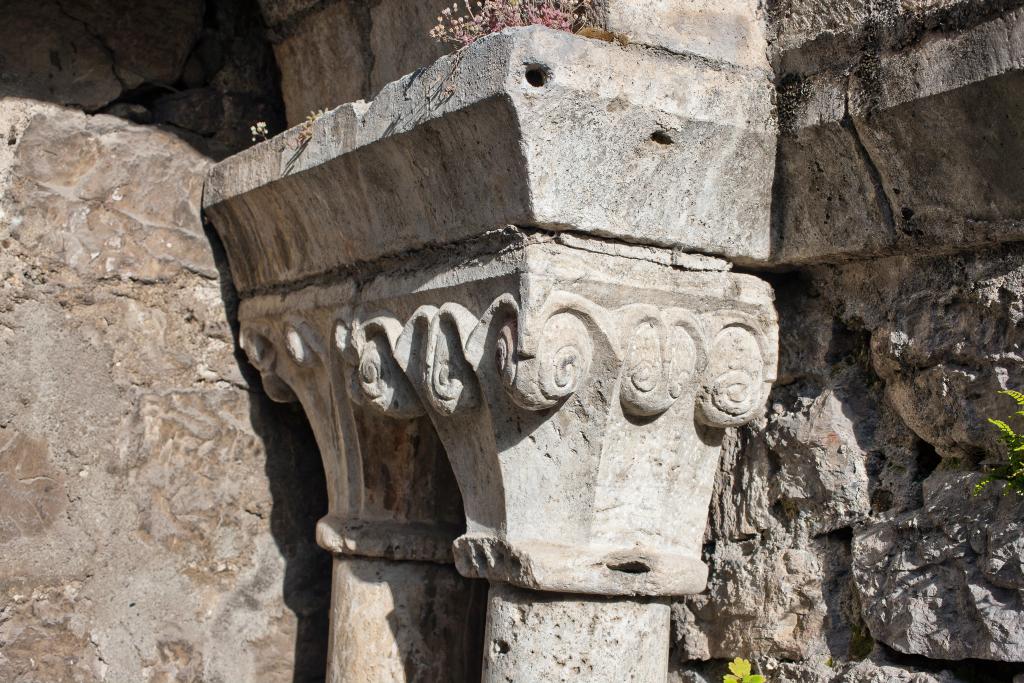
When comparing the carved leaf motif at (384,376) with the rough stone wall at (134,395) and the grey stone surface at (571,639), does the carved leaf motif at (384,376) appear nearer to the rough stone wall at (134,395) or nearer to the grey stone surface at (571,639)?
the grey stone surface at (571,639)

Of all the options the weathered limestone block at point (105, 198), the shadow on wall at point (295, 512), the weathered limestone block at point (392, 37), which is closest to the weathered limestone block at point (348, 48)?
the weathered limestone block at point (392, 37)

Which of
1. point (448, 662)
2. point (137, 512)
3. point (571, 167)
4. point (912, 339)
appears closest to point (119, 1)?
point (137, 512)

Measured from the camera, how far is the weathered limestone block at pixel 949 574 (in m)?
1.97

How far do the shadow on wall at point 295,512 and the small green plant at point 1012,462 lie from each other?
1710 millimetres

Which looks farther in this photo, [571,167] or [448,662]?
[448,662]

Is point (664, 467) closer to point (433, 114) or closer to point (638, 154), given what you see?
point (638, 154)

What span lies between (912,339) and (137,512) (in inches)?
70.2

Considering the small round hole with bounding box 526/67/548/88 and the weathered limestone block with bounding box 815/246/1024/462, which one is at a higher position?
the small round hole with bounding box 526/67/548/88

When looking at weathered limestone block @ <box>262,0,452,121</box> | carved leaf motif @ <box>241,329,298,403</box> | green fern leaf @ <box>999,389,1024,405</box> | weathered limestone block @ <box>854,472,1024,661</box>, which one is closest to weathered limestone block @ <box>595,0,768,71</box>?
weathered limestone block @ <box>262,0,452,121</box>

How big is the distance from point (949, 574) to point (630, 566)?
54 centimetres

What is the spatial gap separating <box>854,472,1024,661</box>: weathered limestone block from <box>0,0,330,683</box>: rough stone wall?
1495mm

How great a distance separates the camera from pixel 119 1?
306cm

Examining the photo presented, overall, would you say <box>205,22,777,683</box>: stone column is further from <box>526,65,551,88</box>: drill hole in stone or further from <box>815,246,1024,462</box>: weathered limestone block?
<box>815,246,1024,462</box>: weathered limestone block

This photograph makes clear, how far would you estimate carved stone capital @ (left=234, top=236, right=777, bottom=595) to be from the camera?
206 cm
